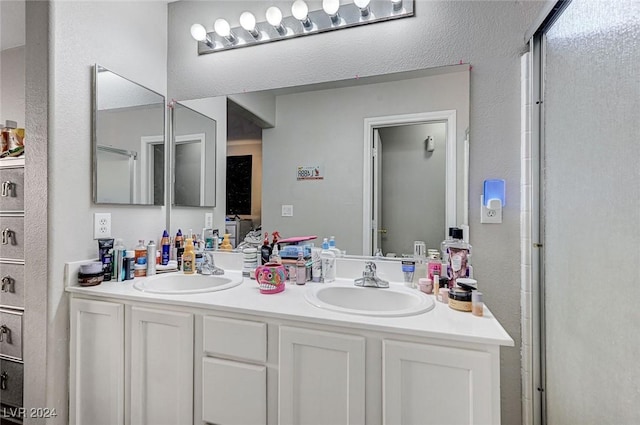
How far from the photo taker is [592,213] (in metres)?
0.86

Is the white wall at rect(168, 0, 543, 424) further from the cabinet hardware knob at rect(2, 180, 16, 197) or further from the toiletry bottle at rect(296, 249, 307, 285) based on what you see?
the cabinet hardware knob at rect(2, 180, 16, 197)

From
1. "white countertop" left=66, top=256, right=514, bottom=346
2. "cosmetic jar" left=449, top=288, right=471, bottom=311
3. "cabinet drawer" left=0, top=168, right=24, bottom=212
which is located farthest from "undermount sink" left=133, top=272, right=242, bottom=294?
"cosmetic jar" left=449, top=288, right=471, bottom=311

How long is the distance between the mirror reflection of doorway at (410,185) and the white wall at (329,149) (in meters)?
0.08

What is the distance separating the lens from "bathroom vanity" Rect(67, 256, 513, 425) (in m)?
0.86

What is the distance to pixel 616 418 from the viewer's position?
74 cm

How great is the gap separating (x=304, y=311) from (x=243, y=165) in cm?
100

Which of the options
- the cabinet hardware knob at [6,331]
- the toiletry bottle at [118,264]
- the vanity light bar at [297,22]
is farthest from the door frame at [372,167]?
the cabinet hardware knob at [6,331]

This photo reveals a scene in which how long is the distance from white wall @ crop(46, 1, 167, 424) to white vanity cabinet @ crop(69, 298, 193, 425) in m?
0.07

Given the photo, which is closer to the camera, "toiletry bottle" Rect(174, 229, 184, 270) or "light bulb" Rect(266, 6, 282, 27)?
"light bulb" Rect(266, 6, 282, 27)

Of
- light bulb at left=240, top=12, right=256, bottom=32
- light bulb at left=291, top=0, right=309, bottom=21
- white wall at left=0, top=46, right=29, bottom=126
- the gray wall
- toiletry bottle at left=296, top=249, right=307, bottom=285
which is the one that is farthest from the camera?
white wall at left=0, top=46, right=29, bottom=126

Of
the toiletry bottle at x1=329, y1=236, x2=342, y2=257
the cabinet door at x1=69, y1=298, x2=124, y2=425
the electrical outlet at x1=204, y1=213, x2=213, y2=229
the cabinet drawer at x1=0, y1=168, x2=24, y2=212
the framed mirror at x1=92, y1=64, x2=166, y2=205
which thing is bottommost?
the cabinet door at x1=69, y1=298, x2=124, y2=425

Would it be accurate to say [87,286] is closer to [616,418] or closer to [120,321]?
[120,321]

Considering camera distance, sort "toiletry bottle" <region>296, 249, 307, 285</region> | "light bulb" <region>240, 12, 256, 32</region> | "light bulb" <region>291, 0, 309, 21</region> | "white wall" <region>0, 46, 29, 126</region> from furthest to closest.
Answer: "white wall" <region>0, 46, 29, 126</region> < "light bulb" <region>240, 12, 256, 32</region> < "light bulb" <region>291, 0, 309, 21</region> < "toiletry bottle" <region>296, 249, 307, 285</region>

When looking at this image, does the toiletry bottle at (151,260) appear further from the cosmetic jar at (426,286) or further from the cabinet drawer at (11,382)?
the cosmetic jar at (426,286)
